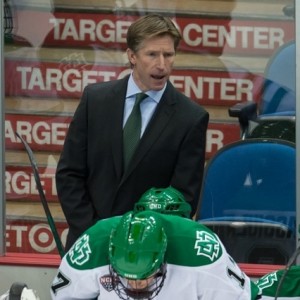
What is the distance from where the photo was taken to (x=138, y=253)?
466 centimetres

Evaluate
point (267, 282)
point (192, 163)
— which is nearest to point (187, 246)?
point (267, 282)

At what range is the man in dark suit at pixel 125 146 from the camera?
6.08 metres

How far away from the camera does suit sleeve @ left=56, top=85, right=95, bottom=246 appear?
6117 millimetres

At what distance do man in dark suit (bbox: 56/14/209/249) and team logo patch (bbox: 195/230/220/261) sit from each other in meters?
1.06

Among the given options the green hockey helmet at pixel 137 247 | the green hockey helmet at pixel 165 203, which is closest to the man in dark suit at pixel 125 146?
the green hockey helmet at pixel 165 203

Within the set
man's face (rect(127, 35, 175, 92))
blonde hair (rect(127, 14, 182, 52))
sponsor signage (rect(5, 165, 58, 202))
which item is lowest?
sponsor signage (rect(5, 165, 58, 202))

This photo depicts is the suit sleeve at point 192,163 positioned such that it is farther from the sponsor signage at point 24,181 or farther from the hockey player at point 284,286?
the sponsor signage at point 24,181

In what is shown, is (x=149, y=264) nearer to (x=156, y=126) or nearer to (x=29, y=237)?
(x=156, y=126)

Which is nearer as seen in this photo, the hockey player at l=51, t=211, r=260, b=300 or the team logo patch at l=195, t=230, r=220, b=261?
the hockey player at l=51, t=211, r=260, b=300

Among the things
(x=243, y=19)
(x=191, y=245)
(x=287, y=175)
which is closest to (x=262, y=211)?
(x=287, y=175)

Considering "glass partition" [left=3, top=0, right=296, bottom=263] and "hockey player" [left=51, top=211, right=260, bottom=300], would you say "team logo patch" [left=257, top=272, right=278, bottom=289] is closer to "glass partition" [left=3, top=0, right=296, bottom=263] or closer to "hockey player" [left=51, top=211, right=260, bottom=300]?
"hockey player" [left=51, top=211, right=260, bottom=300]

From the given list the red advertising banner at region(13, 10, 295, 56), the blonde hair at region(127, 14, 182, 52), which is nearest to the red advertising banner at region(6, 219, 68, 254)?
the red advertising banner at region(13, 10, 295, 56)

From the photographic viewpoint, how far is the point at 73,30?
279 inches

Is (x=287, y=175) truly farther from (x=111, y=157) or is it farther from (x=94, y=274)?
(x=94, y=274)
